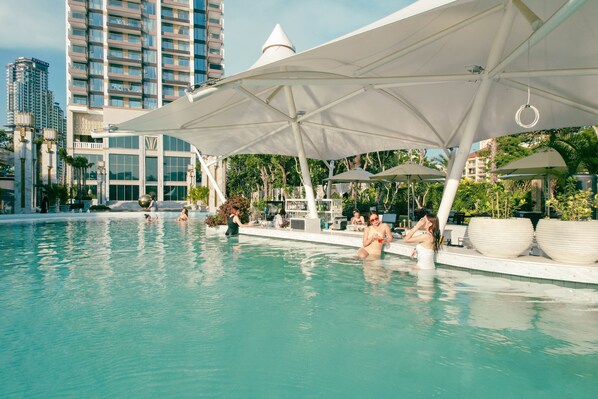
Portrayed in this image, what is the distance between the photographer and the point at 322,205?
54.6 ft

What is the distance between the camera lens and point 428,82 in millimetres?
8352

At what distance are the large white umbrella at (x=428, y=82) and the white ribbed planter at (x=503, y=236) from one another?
55.6 inches

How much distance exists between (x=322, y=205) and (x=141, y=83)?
195ft

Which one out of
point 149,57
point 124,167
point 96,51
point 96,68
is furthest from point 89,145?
point 149,57

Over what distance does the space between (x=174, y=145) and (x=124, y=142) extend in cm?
653

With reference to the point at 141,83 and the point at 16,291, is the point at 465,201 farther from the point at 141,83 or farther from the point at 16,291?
the point at 141,83

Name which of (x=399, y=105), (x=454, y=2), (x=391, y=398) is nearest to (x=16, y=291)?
(x=391, y=398)

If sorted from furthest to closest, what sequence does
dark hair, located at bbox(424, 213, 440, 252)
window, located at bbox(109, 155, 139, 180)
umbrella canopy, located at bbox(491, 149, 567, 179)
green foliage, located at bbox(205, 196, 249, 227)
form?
window, located at bbox(109, 155, 139, 180) → green foliage, located at bbox(205, 196, 249, 227) → umbrella canopy, located at bbox(491, 149, 567, 179) → dark hair, located at bbox(424, 213, 440, 252)

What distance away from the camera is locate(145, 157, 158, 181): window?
53722mm

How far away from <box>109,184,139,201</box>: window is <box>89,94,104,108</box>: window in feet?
58.6

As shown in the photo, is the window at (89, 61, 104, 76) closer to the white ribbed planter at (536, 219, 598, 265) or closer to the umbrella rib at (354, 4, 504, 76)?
the umbrella rib at (354, 4, 504, 76)

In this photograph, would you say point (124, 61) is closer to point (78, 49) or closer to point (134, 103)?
point (78, 49)

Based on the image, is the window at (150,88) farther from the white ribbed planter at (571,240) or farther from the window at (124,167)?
the white ribbed planter at (571,240)

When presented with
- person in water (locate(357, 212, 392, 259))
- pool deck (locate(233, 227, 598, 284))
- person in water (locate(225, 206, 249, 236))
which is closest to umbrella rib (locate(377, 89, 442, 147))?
person in water (locate(357, 212, 392, 259))
